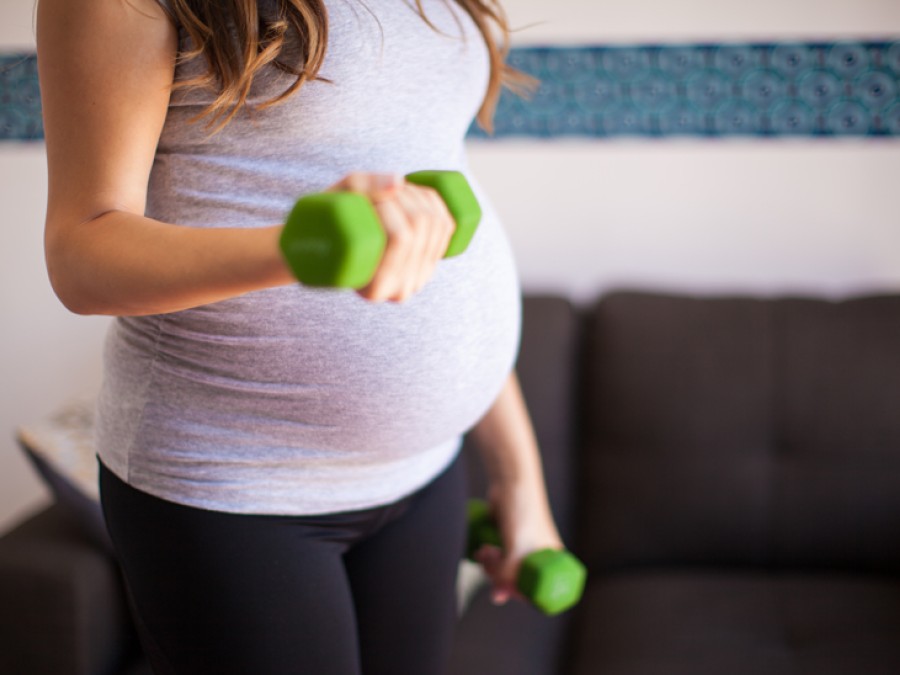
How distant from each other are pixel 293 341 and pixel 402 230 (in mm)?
213

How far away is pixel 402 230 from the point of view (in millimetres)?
449

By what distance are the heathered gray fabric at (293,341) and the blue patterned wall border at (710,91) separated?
117 centimetres

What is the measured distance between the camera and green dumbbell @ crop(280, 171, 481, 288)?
0.42 metres

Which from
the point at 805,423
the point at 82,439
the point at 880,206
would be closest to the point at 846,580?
the point at 805,423

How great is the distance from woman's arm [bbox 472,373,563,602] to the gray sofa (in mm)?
476

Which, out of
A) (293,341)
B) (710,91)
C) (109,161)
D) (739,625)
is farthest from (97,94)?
(710,91)

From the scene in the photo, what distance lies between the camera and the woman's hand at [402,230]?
0.45m

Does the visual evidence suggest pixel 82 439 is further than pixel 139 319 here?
Yes

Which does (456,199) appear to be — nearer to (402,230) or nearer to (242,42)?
(402,230)

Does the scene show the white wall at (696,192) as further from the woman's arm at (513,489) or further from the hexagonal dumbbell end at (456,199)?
the hexagonal dumbbell end at (456,199)

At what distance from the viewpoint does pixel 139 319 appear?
0.68m

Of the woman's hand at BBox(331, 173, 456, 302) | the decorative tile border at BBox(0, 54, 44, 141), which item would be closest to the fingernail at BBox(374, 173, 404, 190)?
the woman's hand at BBox(331, 173, 456, 302)

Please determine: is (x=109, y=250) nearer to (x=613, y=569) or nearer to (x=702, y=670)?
(x=702, y=670)

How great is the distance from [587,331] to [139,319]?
1211 millimetres
